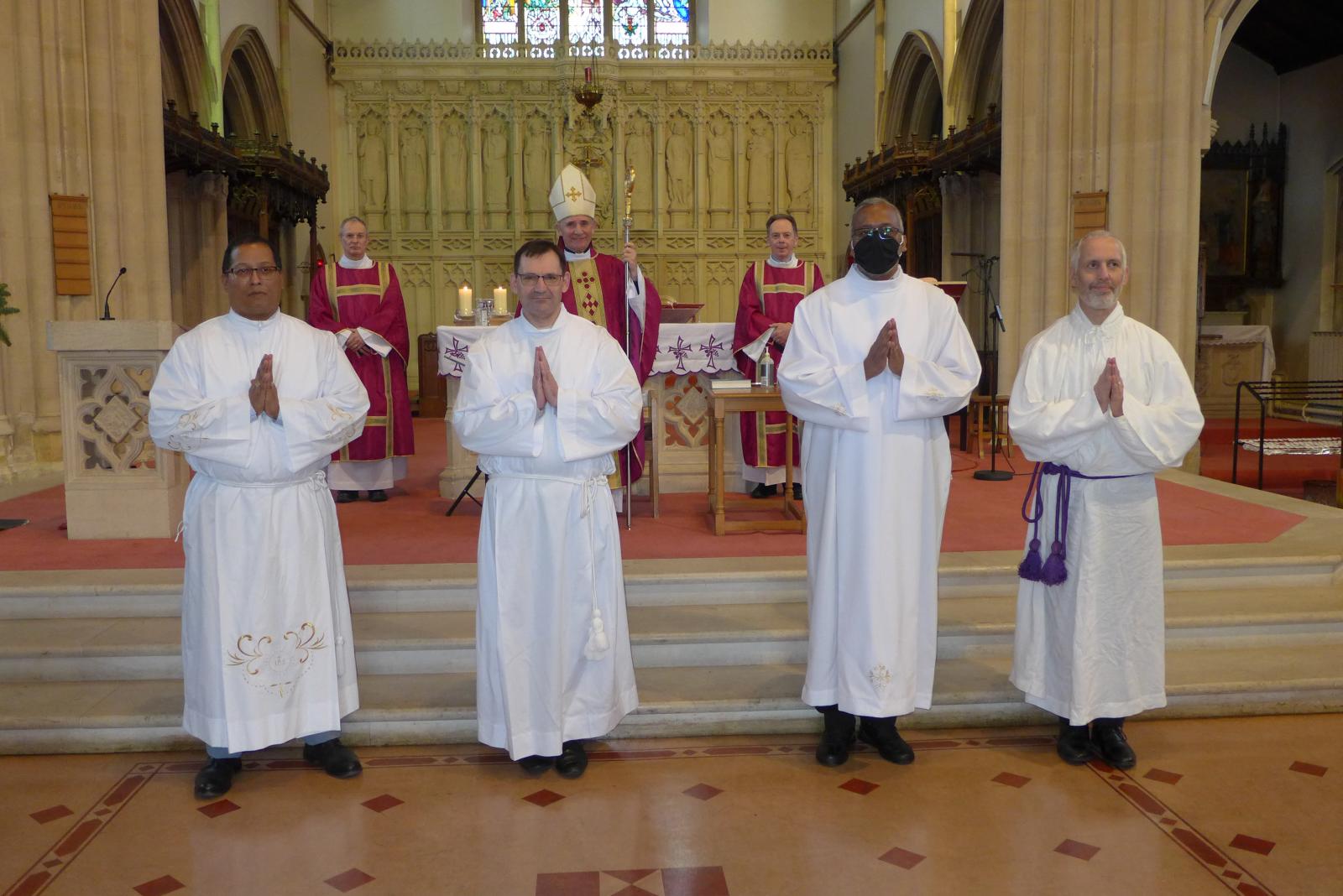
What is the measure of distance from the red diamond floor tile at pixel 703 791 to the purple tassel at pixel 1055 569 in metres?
1.28

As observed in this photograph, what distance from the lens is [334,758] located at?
3752mm

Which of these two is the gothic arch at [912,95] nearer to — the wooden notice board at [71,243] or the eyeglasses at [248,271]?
the wooden notice board at [71,243]

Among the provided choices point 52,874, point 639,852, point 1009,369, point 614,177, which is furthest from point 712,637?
point 614,177

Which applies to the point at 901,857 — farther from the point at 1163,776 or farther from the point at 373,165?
the point at 373,165

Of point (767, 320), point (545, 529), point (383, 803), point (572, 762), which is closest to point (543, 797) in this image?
point (572, 762)

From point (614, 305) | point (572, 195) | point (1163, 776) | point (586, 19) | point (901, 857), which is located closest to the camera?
point (901, 857)

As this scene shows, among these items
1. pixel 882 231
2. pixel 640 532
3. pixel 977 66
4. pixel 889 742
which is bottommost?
pixel 889 742

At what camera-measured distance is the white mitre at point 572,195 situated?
5.34 meters

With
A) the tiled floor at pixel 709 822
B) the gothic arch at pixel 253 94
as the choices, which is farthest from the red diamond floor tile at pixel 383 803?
the gothic arch at pixel 253 94

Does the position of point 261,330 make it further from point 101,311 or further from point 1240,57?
point 1240,57

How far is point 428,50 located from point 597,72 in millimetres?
2414

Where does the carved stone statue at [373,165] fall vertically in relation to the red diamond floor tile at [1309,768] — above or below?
above

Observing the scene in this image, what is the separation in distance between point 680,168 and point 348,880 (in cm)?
1423

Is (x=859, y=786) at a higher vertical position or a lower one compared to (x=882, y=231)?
lower
